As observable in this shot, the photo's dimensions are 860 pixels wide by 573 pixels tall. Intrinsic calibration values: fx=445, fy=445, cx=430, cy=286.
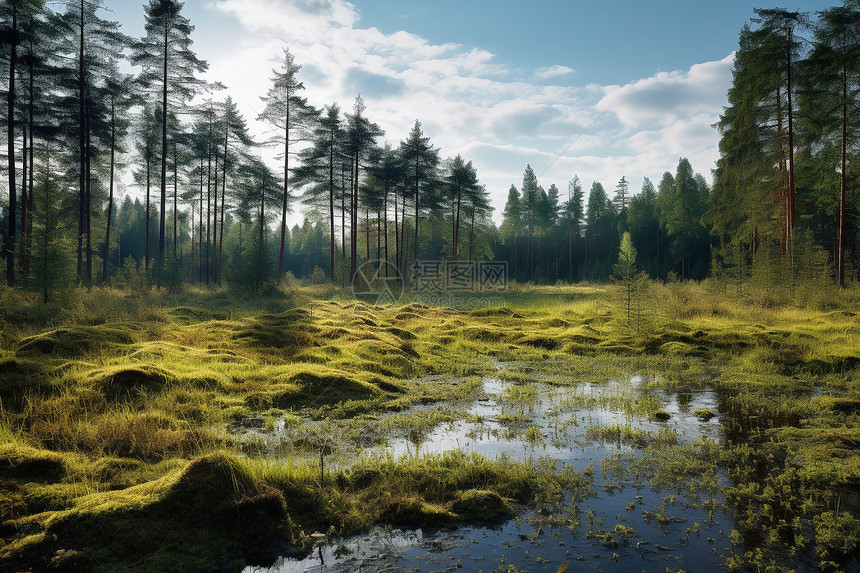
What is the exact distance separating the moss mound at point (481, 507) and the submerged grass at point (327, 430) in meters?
0.02

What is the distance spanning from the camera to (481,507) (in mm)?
4852

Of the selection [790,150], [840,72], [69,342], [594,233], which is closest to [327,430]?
[69,342]

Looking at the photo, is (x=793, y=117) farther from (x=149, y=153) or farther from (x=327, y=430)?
(x=149, y=153)

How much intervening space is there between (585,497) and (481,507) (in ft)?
4.02

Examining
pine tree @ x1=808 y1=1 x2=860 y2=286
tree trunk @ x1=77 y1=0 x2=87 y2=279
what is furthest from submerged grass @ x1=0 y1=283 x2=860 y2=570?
tree trunk @ x1=77 y1=0 x2=87 y2=279

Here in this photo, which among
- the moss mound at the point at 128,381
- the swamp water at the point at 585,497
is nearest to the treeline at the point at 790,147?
the swamp water at the point at 585,497

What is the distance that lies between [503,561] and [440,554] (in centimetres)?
57

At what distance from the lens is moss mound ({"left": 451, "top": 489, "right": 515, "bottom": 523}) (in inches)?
187

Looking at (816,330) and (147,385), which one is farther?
(816,330)

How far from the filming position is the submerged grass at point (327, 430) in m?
4.21

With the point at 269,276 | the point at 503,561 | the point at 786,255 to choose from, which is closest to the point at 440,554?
the point at 503,561

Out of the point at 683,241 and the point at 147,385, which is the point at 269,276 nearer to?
the point at 147,385

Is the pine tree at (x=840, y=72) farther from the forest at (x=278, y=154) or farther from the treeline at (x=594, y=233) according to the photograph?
the treeline at (x=594, y=233)

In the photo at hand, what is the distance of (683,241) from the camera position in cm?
5662
